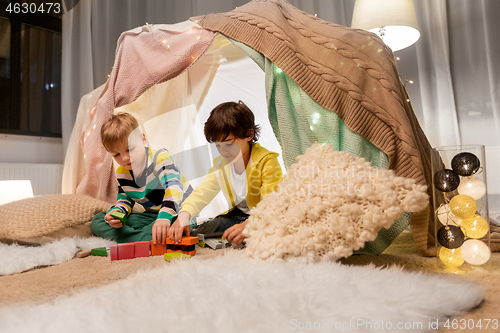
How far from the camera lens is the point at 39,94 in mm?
2428

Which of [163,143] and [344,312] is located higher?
[163,143]

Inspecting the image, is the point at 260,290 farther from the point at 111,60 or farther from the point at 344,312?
the point at 111,60

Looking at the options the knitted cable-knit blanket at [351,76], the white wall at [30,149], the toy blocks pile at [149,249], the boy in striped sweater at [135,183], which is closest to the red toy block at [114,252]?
the toy blocks pile at [149,249]

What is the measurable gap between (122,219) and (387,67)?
0.95 m

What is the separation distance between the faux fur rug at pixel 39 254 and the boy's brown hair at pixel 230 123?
513mm

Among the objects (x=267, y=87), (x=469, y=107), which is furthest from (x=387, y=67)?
(x=469, y=107)

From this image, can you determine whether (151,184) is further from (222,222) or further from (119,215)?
(222,222)

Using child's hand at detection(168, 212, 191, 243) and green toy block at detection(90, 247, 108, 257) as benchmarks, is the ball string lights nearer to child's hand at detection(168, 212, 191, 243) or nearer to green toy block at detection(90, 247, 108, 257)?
child's hand at detection(168, 212, 191, 243)

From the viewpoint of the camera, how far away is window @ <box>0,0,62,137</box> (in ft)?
7.39

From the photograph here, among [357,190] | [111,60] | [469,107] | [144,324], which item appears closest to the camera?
[144,324]

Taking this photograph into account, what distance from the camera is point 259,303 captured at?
1.44 feet

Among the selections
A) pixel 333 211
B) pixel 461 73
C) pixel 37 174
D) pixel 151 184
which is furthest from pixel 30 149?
pixel 461 73

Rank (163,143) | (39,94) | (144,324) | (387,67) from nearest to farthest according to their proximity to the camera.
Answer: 1. (144,324)
2. (387,67)
3. (163,143)
4. (39,94)

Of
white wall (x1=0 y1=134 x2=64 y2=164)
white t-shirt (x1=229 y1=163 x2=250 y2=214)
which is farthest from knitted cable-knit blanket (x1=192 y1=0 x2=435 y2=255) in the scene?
white wall (x1=0 y1=134 x2=64 y2=164)
